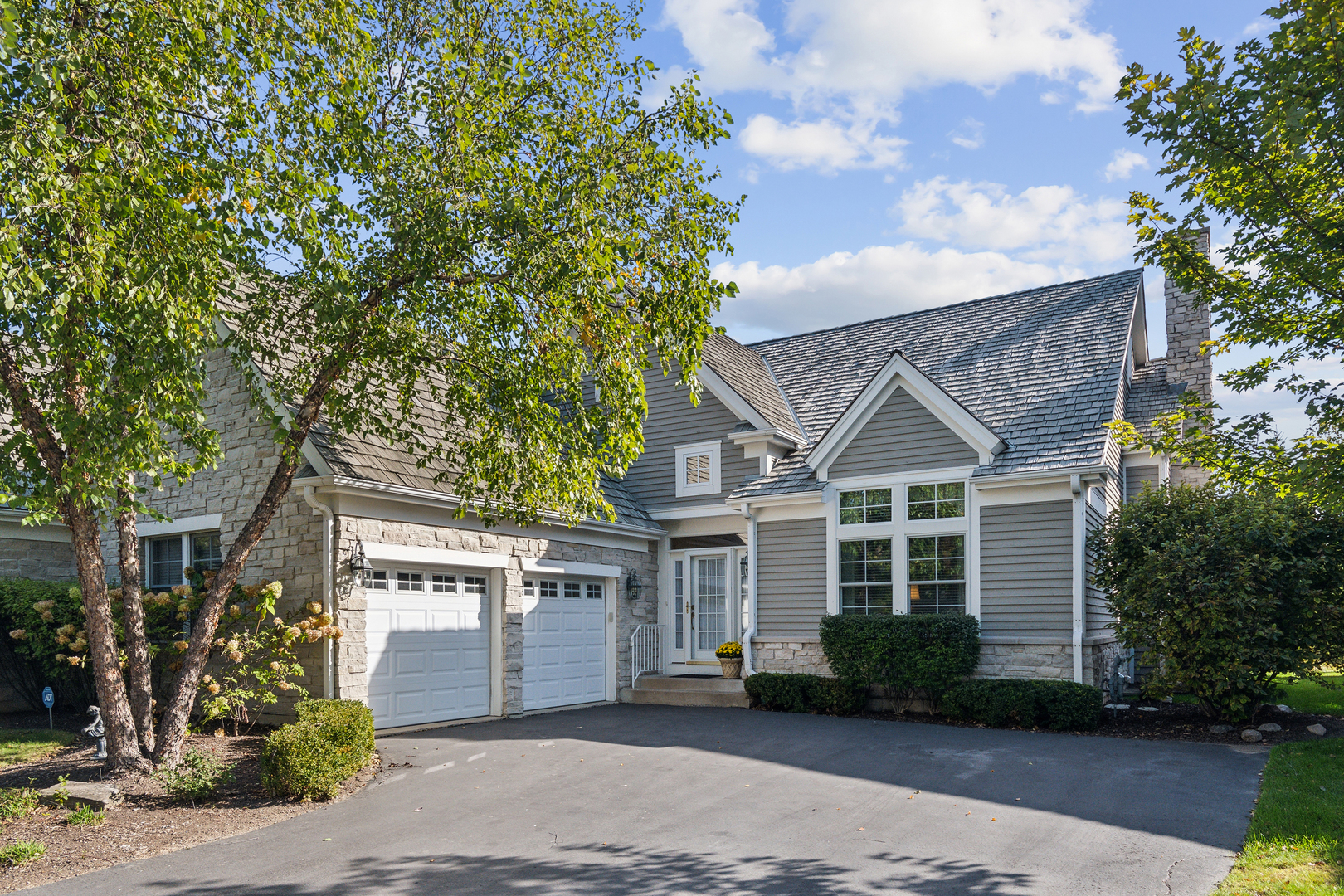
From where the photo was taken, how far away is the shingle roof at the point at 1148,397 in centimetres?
1553

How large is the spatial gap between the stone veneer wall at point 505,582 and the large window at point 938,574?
4.91 m

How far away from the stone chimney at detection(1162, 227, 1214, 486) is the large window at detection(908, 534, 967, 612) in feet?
17.7

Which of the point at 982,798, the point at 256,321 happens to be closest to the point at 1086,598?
the point at 982,798

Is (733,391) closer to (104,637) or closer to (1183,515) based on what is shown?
(1183,515)

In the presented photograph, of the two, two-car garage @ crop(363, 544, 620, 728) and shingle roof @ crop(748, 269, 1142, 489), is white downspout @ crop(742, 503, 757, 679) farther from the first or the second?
two-car garage @ crop(363, 544, 620, 728)

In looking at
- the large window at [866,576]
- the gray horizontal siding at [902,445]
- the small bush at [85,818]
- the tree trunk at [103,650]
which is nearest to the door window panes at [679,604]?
the large window at [866,576]

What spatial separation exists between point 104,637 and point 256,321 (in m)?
3.36

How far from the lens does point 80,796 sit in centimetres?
749

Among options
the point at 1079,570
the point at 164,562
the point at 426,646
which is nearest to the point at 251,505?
the point at 164,562

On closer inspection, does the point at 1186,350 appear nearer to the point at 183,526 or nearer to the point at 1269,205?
the point at 1269,205

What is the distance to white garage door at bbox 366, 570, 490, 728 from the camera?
37.8ft

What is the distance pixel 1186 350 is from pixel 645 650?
11.1 m

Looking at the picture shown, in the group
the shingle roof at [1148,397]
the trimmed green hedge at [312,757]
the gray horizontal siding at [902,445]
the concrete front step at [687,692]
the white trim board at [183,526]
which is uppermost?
the shingle roof at [1148,397]

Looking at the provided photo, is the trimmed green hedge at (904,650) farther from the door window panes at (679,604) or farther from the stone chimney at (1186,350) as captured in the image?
the stone chimney at (1186,350)
